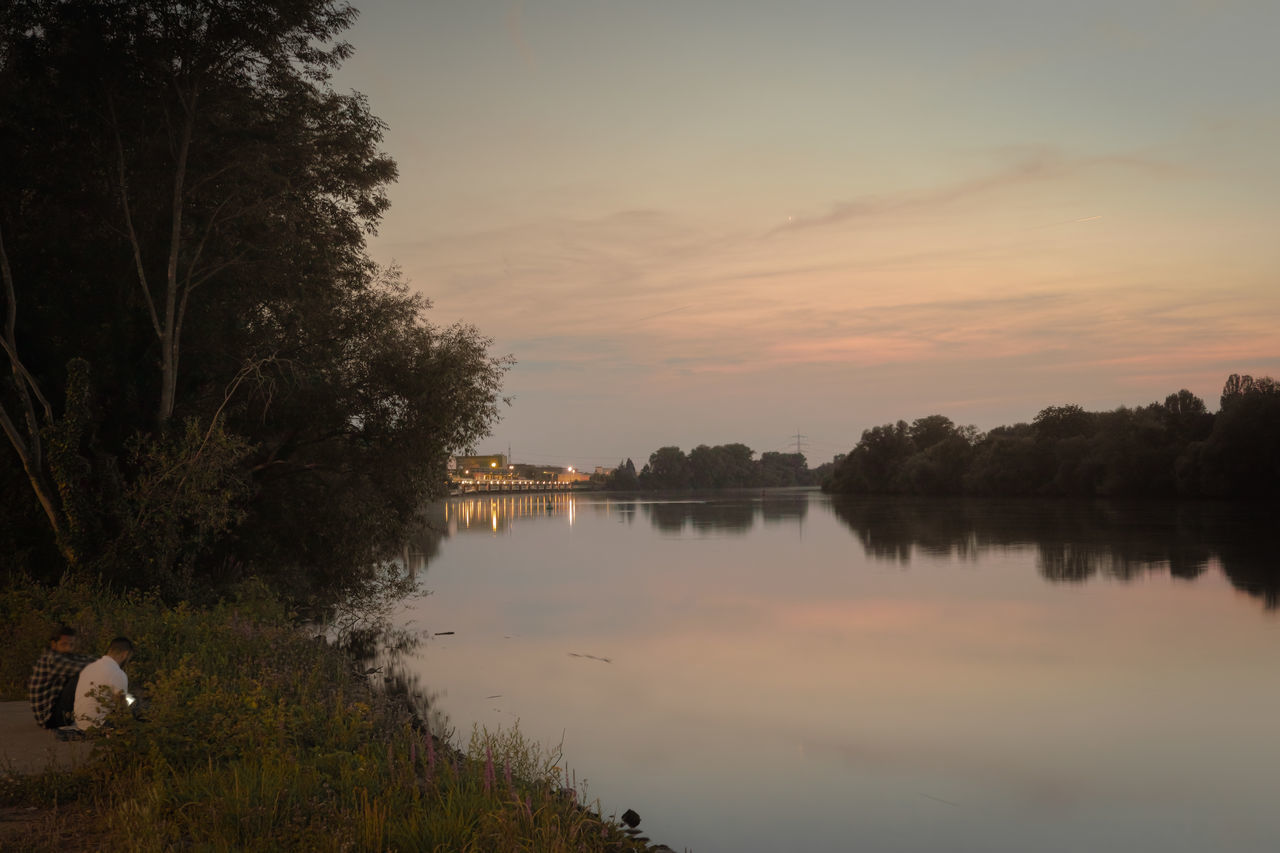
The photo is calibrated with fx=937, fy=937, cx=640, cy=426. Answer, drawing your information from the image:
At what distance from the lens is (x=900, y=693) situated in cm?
2178

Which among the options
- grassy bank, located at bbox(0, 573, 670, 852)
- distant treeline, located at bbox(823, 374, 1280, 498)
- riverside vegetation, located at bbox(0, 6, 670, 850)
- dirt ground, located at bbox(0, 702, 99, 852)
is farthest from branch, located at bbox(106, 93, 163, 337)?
distant treeline, located at bbox(823, 374, 1280, 498)

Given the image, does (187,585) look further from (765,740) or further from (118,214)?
(765,740)

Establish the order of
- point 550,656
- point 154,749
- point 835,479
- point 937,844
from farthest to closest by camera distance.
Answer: point 835,479 < point 550,656 < point 937,844 < point 154,749

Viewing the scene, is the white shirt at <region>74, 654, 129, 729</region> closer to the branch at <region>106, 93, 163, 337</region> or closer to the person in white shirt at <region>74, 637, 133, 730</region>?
the person in white shirt at <region>74, 637, 133, 730</region>

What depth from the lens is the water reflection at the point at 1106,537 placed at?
41.9m

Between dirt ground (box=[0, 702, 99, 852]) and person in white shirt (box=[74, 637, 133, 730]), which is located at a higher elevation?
person in white shirt (box=[74, 637, 133, 730])

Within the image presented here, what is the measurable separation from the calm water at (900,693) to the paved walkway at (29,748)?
7788 mm

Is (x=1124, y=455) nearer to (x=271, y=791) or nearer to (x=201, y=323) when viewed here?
(x=201, y=323)

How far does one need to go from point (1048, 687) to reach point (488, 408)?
676 inches

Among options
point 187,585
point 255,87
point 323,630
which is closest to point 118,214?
point 255,87

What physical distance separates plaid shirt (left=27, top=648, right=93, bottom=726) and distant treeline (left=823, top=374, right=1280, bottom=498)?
104 meters

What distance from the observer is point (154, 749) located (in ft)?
30.9

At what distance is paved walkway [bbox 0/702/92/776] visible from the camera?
31.9 ft

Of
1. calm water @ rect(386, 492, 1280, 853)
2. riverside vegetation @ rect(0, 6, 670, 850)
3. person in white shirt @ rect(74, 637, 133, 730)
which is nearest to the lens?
person in white shirt @ rect(74, 637, 133, 730)
